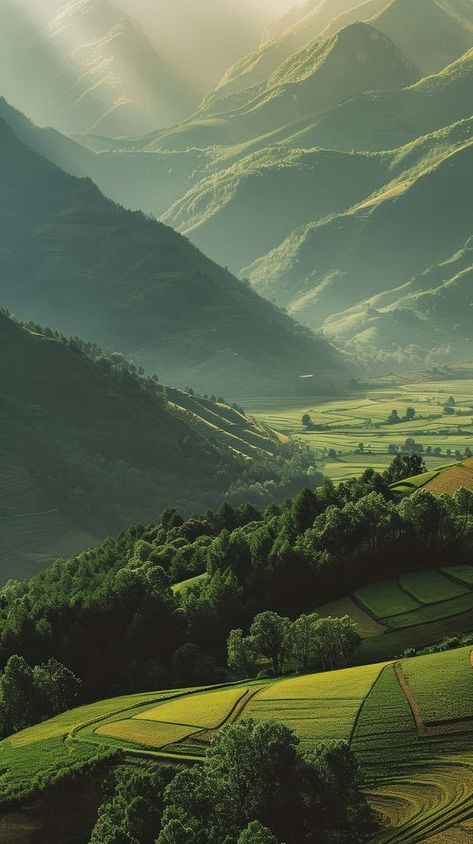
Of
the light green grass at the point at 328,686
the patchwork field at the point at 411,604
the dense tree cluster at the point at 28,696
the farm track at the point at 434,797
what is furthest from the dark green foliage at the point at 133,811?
the patchwork field at the point at 411,604

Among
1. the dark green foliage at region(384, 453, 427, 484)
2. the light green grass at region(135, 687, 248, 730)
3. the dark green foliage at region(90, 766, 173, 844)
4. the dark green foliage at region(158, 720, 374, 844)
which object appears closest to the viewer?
the dark green foliage at region(158, 720, 374, 844)

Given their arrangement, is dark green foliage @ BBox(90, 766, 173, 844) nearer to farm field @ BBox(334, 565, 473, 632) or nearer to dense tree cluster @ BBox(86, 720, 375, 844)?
dense tree cluster @ BBox(86, 720, 375, 844)

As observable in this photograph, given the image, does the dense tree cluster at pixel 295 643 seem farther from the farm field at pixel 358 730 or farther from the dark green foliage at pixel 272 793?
the dark green foliage at pixel 272 793

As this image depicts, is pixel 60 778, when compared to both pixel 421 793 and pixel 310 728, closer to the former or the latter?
pixel 310 728

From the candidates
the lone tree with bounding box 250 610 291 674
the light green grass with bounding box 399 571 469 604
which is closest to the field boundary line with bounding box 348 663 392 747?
the lone tree with bounding box 250 610 291 674

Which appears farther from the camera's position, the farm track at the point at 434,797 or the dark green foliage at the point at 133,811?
the dark green foliage at the point at 133,811

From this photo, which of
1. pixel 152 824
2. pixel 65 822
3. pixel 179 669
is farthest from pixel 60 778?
pixel 179 669

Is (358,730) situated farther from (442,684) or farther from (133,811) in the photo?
(133,811)
